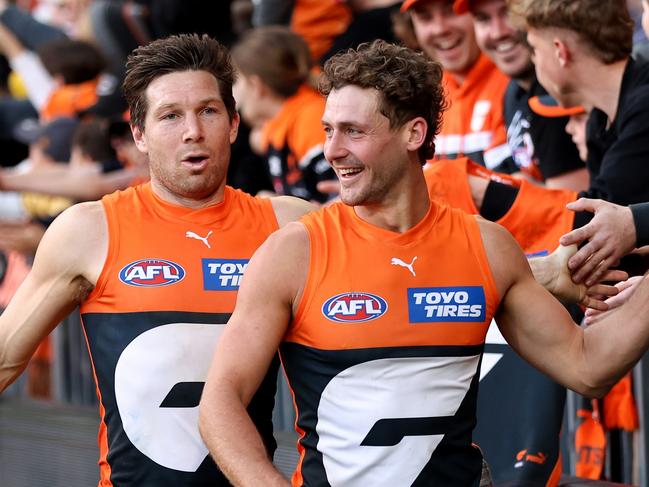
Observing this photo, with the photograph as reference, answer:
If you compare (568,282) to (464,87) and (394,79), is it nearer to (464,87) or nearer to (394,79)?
(394,79)

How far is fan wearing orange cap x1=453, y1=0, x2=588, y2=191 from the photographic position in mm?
5492

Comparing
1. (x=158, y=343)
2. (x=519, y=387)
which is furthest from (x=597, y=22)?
(x=158, y=343)

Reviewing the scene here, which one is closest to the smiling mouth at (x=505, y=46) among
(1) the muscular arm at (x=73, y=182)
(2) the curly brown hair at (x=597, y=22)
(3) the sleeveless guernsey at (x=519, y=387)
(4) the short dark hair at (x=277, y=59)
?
(2) the curly brown hair at (x=597, y=22)

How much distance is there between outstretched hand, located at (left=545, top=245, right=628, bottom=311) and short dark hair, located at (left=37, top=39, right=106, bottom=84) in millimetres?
6052

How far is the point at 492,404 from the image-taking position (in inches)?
185

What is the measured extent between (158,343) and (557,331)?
122cm

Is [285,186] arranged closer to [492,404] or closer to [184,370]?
[492,404]

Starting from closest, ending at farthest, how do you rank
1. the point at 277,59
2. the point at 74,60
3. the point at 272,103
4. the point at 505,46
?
the point at 505,46 < the point at 277,59 < the point at 272,103 < the point at 74,60

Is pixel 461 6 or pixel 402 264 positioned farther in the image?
pixel 461 6

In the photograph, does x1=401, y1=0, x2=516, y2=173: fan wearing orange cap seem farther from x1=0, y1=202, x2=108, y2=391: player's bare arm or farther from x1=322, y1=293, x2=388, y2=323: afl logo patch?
x1=322, y1=293, x2=388, y2=323: afl logo patch

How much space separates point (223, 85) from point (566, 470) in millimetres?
2355

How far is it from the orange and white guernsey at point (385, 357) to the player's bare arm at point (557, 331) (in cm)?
9

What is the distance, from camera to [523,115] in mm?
5625

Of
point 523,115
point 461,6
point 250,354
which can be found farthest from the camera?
point 461,6
